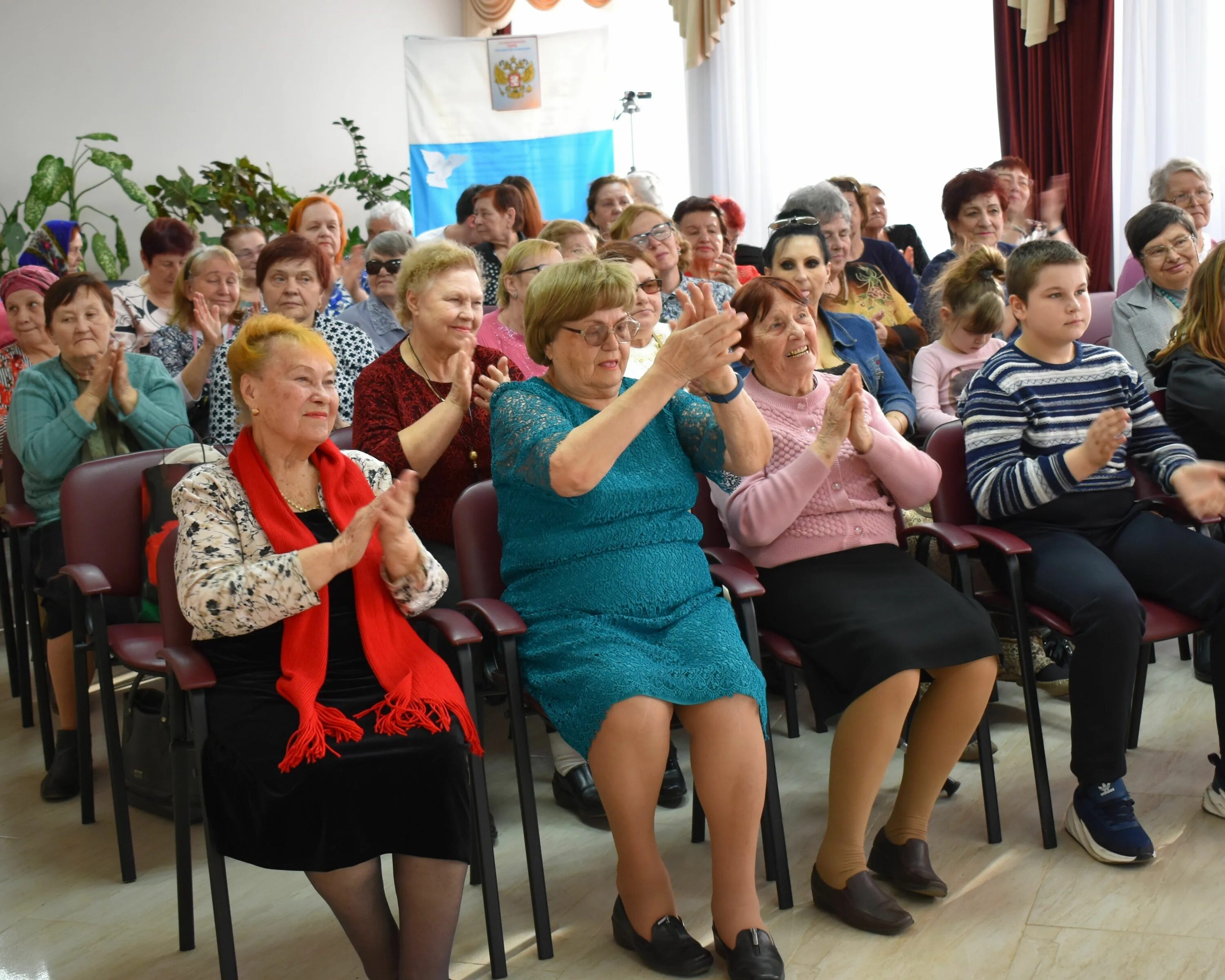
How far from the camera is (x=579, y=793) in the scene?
2.67 metres

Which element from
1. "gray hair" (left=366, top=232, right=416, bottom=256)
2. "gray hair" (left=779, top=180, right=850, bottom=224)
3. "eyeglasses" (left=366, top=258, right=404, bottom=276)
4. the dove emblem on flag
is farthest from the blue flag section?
"gray hair" (left=779, top=180, right=850, bottom=224)

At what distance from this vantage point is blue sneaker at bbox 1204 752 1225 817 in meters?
2.49

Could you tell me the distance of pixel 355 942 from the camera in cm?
193

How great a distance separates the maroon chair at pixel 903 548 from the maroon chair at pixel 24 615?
1760mm

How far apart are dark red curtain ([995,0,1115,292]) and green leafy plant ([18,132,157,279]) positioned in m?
4.71

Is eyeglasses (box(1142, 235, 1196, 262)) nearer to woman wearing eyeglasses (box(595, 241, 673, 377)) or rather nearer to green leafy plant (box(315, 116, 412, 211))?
woman wearing eyeglasses (box(595, 241, 673, 377))

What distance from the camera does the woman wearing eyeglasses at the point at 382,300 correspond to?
414 centimetres

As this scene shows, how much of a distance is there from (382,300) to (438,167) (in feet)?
9.72

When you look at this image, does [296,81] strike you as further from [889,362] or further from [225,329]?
[889,362]

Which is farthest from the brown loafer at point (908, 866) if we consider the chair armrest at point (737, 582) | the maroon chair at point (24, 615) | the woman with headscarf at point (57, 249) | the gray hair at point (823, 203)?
the woman with headscarf at point (57, 249)

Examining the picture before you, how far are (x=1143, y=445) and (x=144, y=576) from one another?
2374 millimetres

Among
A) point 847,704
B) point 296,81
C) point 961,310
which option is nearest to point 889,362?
point 961,310

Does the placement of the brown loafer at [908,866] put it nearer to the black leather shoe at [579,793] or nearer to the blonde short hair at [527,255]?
the black leather shoe at [579,793]

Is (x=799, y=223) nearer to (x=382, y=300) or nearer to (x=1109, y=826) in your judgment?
(x=382, y=300)
